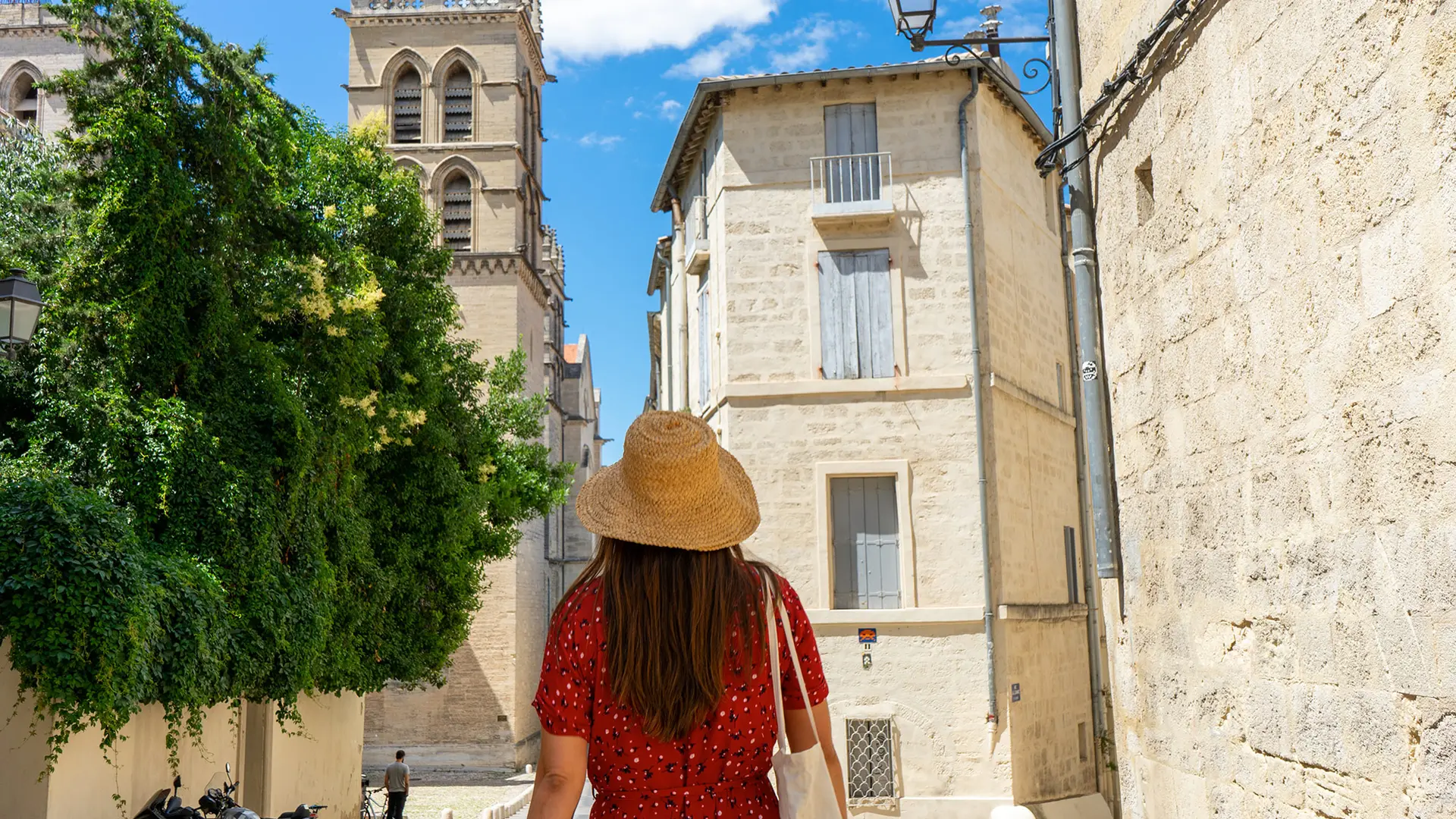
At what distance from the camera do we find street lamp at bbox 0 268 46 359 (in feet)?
27.9

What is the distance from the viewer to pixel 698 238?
20109 millimetres

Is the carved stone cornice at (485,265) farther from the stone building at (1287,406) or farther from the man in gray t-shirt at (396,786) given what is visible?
the stone building at (1287,406)

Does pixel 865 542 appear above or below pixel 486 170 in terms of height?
below

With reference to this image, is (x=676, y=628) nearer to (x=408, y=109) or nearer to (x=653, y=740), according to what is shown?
(x=653, y=740)

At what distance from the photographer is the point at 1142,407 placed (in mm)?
5723

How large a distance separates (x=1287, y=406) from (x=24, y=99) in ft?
146

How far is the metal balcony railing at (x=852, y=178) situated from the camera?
1845cm

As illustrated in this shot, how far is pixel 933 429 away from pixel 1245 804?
1311 centimetres

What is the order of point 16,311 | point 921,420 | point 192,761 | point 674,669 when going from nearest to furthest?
point 674,669
point 16,311
point 192,761
point 921,420

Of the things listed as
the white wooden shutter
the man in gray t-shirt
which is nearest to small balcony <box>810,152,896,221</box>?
the white wooden shutter

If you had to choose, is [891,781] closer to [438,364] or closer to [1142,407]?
[438,364]

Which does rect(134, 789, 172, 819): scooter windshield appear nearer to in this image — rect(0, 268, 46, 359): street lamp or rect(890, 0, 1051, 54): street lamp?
rect(0, 268, 46, 359): street lamp

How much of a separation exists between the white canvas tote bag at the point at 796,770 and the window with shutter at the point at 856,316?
1542cm

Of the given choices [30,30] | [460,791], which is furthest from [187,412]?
[30,30]
